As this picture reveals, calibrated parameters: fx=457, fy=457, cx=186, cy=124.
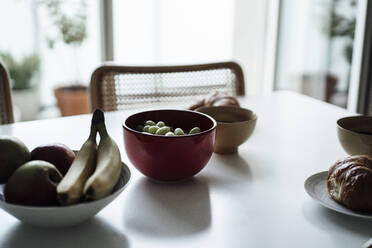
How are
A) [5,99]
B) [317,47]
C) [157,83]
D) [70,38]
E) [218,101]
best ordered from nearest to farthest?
[218,101], [5,99], [157,83], [317,47], [70,38]

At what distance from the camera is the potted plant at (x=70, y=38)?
2672mm

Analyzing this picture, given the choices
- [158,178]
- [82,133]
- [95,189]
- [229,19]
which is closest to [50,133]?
[82,133]

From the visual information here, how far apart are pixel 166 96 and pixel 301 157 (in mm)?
684

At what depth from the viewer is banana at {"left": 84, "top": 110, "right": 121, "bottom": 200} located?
1.92 feet

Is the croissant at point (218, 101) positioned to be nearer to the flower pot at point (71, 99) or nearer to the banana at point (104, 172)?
the banana at point (104, 172)

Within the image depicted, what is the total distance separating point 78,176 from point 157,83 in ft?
3.02

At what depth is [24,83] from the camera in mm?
2699

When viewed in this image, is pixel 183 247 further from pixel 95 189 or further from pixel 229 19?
pixel 229 19

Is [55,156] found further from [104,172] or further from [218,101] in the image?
[218,101]

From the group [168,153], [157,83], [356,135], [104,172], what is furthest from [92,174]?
[157,83]

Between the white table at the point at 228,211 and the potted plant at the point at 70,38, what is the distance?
5.76 feet

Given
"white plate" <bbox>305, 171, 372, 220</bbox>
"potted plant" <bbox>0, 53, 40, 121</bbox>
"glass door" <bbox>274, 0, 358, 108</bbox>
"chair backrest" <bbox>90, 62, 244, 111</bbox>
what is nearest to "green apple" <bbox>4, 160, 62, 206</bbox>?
"white plate" <bbox>305, 171, 372, 220</bbox>

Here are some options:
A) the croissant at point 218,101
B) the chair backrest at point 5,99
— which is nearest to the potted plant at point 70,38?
the chair backrest at point 5,99

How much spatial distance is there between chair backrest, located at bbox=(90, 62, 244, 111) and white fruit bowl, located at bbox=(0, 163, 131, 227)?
2.66 ft
